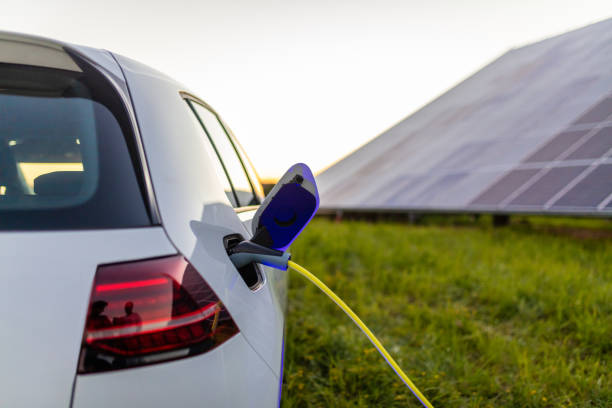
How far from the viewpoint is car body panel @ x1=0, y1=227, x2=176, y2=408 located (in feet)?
2.56

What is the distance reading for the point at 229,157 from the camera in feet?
7.54

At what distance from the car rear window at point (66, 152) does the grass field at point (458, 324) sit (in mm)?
1629

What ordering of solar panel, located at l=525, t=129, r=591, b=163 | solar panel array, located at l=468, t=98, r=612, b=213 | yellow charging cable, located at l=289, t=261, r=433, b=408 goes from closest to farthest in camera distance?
1. yellow charging cable, located at l=289, t=261, r=433, b=408
2. solar panel array, located at l=468, t=98, r=612, b=213
3. solar panel, located at l=525, t=129, r=591, b=163

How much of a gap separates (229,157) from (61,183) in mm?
1260

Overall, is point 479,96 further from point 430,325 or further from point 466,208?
point 430,325

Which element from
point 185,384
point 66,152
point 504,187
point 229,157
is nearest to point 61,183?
point 66,152

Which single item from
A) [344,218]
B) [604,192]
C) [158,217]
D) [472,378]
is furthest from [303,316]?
[344,218]

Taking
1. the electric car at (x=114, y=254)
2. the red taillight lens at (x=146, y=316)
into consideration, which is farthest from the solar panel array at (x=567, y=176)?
the red taillight lens at (x=146, y=316)

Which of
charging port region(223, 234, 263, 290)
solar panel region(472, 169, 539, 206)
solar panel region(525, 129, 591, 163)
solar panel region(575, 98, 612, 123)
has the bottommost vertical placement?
solar panel region(472, 169, 539, 206)

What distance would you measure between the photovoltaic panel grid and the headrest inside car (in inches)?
208

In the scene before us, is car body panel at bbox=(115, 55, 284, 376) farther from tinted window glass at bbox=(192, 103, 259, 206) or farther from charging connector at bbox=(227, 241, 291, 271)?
tinted window glass at bbox=(192, 103, 259, 206)

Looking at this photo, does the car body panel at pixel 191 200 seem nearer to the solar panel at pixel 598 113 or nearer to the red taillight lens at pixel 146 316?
the red taillight lens at pixel 146 316

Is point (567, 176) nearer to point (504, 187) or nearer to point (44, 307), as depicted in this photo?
point (504, 187)

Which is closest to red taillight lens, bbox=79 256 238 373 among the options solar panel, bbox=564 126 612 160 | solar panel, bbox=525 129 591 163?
solar panel, bbox=564 126 612 160
